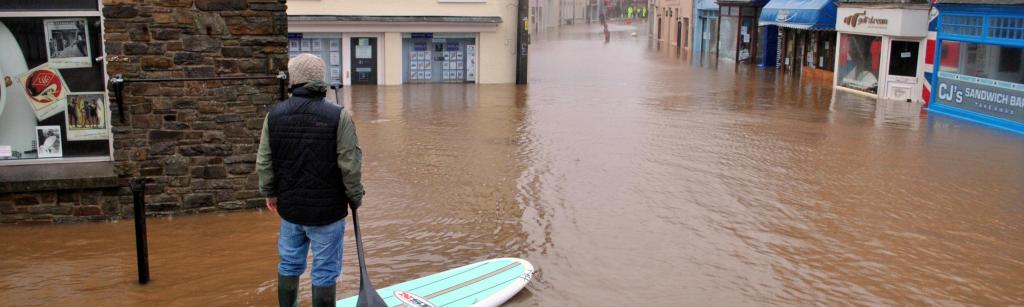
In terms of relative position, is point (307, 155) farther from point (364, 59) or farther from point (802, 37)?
point (802, 37)

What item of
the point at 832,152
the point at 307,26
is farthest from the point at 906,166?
the point at 307,26

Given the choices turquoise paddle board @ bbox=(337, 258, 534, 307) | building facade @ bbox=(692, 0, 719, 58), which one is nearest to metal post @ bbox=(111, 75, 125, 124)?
turquoise paddle board @ bbox=(337, 258, 534, 307)

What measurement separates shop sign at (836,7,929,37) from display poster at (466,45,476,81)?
1027 cm

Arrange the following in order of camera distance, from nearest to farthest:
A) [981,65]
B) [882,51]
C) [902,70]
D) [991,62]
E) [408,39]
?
[991,62], [981,65], [902,70], [882,51], [408,39]

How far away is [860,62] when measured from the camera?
23.8m

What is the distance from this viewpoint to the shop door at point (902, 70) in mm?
20984

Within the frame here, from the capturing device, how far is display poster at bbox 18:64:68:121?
856cm

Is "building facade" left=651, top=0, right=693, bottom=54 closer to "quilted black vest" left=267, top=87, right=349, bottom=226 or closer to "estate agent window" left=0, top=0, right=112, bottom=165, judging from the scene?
"estate agent window" left=0, top=0, right=112, bottom=165

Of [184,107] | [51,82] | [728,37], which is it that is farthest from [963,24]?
[728,37]

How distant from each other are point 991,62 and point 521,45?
13.3m

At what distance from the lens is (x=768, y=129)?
16750 millimetres

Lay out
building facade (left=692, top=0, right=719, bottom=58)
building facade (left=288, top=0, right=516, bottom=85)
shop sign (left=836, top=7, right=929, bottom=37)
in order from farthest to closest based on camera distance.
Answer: building facade (left=692, top=0, right=719, bottom=58) < building facade (left=288, top=0, right=516, bottom=85) < shop sign (left=836, top=7, right=929, bottom=37)

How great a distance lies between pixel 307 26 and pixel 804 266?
67.3 feet

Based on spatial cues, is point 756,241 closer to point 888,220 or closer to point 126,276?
point 888,220
